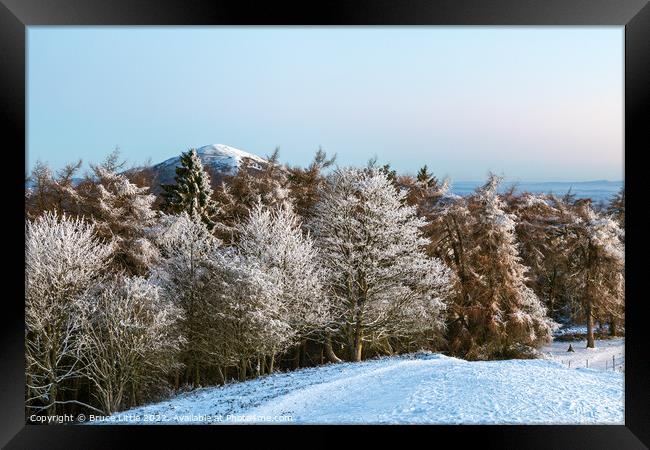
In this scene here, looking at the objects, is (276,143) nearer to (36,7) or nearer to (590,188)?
(36,7)

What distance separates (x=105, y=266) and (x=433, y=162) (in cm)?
536

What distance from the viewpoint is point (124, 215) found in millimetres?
9234

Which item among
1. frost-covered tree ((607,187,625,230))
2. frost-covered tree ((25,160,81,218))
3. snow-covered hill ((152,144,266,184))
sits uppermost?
snow-covered hill ((152,144,266,184))

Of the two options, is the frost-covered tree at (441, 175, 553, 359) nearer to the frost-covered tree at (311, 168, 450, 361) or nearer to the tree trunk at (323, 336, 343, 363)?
the frost-covered tree at (311, 168, 450, 361)

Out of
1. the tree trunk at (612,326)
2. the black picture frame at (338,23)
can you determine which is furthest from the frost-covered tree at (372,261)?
the black picture frame at (338,23)

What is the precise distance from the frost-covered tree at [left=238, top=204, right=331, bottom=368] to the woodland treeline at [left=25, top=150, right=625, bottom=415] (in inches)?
1.1

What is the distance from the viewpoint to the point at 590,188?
26.1ft

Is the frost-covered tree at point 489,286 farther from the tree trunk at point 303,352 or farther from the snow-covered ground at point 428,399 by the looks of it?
the tree trunk at point 303,352

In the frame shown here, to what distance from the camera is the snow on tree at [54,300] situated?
301 inches

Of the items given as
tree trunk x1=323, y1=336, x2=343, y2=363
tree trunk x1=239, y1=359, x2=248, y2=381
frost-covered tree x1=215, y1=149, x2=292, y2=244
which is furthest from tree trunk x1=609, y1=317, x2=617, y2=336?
tree trunk x1=239, y1=359, x2=248, y2=381

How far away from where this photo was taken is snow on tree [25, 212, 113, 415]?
7.65m

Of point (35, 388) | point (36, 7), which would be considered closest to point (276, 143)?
point (36, 7)

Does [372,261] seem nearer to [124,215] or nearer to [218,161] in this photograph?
[218,161]

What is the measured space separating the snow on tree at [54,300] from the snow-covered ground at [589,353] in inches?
287
